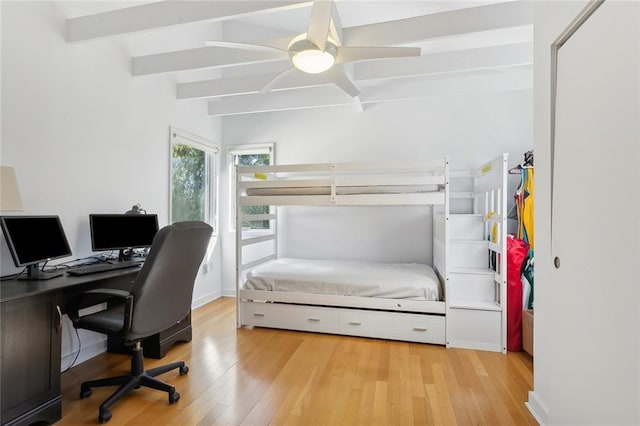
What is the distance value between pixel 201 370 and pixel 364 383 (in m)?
1.15

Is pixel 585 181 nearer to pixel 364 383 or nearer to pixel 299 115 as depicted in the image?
pixel 364 383

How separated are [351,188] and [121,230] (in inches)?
77.2

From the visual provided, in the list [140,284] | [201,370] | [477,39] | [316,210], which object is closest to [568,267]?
[140,284]

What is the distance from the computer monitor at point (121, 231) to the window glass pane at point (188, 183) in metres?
0.75

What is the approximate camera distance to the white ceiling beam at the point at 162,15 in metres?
1.88

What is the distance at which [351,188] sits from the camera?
112 inches

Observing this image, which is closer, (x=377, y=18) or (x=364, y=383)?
(x=364, y=383)

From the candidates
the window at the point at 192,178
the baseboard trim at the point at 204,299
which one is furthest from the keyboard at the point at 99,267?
the baseboard trim at the point at 204,299

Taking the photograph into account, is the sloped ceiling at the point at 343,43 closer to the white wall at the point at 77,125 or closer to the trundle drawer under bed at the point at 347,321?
the white wall at the point at 77,125

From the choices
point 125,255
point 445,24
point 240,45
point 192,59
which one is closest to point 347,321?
point 125,255

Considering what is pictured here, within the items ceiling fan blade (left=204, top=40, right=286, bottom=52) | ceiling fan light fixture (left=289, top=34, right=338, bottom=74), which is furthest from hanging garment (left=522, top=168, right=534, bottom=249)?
ceiling fan blade (left=204, top=40, right=286, bottom=52)

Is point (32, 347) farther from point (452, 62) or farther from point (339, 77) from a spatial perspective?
point (452, 62)

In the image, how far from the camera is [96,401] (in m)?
1.86

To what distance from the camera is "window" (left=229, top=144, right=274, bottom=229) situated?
421 centimetres
